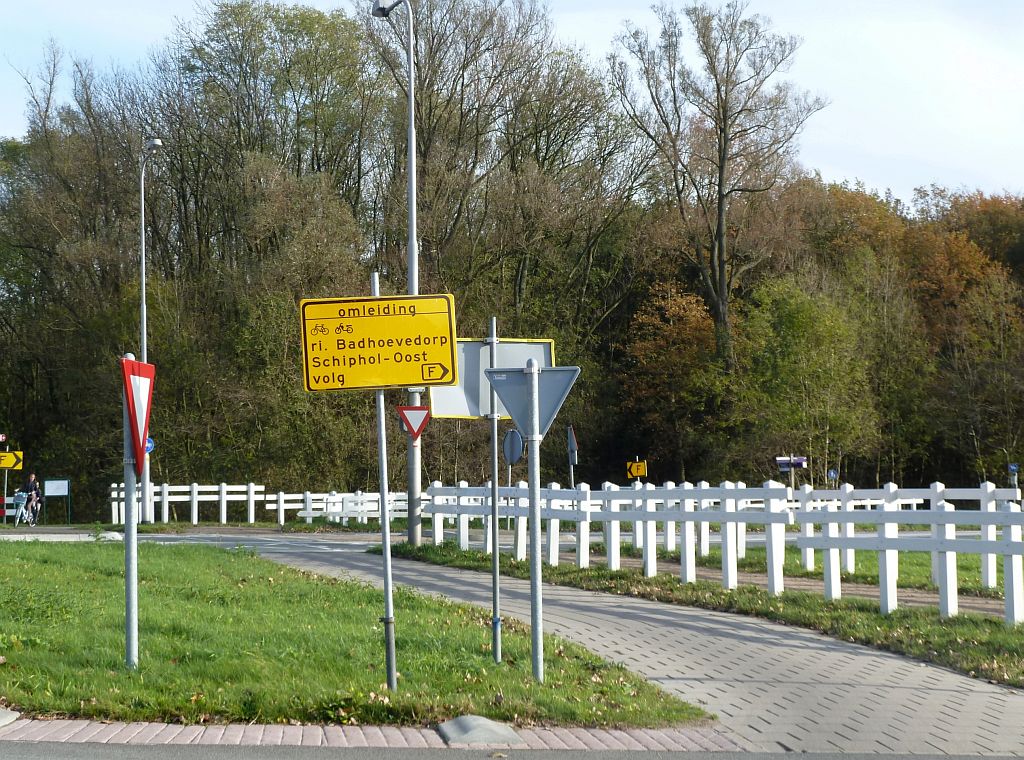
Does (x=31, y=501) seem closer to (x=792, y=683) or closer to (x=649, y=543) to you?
(x=649, y=543)

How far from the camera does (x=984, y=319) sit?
4616 centimetres

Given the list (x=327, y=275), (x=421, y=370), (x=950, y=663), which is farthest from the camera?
(x=327, y=275)

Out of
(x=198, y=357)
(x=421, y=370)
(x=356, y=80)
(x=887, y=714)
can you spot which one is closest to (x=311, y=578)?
(x=421, y=370)

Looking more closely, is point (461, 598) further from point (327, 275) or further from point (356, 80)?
point (356, 80)

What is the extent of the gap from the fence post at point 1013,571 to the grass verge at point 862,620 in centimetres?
19

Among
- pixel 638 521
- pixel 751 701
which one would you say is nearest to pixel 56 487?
pixel 638 521

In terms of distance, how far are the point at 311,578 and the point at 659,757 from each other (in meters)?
9.62

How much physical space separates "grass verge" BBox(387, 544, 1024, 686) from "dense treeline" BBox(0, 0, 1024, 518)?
22392mm

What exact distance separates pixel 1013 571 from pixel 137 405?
8.13 meters

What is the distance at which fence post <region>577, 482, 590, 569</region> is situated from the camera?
17.6 metres

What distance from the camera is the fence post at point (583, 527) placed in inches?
695

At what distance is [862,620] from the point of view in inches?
481

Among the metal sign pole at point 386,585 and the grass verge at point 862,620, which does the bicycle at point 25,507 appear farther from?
the metal sign pole at point 386,585

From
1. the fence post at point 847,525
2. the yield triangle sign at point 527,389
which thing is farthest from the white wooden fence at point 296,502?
the yield triangle sign at point 527,389
